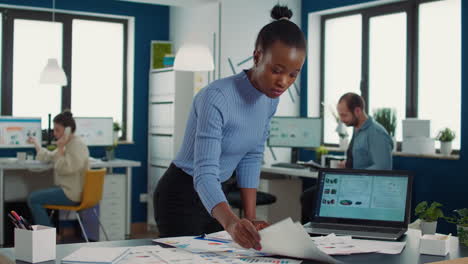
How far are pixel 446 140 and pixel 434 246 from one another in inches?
135

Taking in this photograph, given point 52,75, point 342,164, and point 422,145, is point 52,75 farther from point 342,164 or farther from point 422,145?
point 422,145

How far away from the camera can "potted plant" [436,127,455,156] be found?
16.3 feet

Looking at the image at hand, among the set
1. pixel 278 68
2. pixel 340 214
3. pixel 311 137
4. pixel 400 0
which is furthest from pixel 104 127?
pixel 278 68

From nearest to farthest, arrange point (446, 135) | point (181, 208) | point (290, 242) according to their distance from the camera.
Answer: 1. point (290, 242)
2. point (181, 208)
3. point (446, 135)

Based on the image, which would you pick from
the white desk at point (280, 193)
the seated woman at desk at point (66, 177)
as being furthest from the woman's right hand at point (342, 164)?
the seated woman at desk at point (66, 177)

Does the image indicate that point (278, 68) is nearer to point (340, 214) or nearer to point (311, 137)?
point (340, 214)

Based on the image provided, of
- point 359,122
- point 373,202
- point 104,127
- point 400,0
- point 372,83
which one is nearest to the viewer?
point 373,202

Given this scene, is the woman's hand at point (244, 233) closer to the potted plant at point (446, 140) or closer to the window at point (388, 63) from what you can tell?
the potted plant at point (446, 140)

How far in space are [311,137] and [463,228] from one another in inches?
160

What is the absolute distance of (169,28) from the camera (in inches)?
279

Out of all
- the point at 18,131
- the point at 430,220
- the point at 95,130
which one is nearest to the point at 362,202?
the point at 430,220

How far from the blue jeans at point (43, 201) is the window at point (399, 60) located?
2.73m

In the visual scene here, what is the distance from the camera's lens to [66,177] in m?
5.19

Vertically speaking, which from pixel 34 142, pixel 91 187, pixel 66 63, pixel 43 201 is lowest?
pixel 43 201
